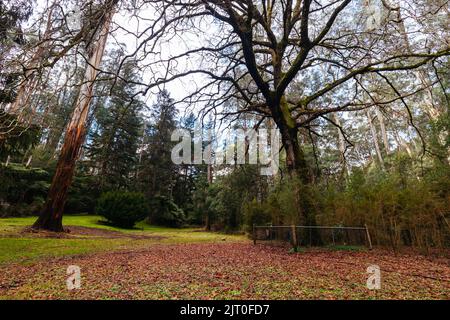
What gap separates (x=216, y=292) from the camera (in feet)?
9.98

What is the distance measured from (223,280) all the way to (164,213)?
899 inches

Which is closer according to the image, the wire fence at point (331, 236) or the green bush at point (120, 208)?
the wire fence at point (331, 236)

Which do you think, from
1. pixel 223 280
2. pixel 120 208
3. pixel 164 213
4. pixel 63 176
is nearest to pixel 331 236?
pixel 223 280

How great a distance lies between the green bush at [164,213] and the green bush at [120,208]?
569cm

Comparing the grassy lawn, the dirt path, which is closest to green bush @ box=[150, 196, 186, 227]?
the grassy lawn

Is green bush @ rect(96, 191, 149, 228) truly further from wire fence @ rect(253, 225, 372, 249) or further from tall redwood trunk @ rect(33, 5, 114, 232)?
wire fence @ rect(253, 225, 372, 249)

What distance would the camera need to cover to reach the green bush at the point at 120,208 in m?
18.8

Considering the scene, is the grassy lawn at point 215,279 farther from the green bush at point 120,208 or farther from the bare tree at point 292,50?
the green bush at point 120,208

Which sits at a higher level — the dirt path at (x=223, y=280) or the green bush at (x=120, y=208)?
the green bush at (x=120, y=208)

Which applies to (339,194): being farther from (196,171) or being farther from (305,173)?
(196,171)

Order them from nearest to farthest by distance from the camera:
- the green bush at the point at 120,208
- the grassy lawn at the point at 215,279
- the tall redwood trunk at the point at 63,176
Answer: the grassy lawn at the point at 215,279, the tall redwood trunk at the point at 63,176, the green bush at the point at 120,208

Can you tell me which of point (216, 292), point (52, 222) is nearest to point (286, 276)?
point (216, 292)

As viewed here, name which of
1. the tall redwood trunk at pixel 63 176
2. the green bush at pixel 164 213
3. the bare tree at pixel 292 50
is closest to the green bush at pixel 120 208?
the green bush at pixel 164 213
